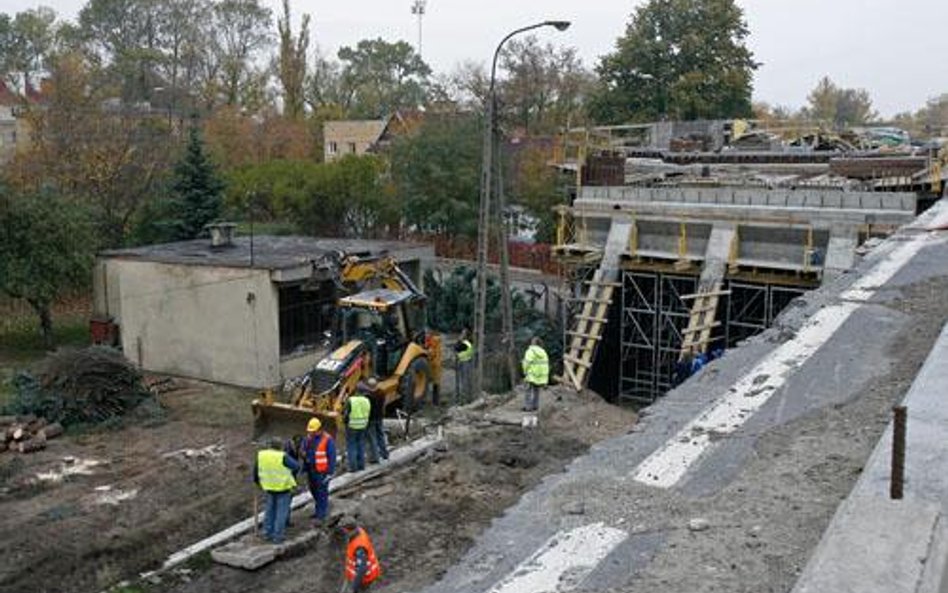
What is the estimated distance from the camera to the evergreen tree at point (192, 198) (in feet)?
108

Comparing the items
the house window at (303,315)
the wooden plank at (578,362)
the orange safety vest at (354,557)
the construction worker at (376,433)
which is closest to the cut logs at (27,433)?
the house window at (303,315)

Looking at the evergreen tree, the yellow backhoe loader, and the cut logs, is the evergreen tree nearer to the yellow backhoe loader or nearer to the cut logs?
the yellow backhoe loader

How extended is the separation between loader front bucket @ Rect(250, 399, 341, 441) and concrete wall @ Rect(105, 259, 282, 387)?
5668 mm

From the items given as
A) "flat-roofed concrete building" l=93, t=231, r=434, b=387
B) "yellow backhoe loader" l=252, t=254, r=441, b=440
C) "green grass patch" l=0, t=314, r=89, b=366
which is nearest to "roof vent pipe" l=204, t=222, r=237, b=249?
"flat-roofed concrete building" l=93, t=231, r=434, b=387

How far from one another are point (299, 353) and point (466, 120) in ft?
62.2

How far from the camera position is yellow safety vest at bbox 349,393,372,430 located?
1337cm

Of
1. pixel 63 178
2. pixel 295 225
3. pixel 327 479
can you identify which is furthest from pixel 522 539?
pixel 295 225

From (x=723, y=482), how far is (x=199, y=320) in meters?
18.0

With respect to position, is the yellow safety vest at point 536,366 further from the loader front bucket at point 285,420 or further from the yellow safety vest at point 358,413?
the loader front bucket at point 285,420

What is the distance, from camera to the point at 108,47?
7700 centimetres

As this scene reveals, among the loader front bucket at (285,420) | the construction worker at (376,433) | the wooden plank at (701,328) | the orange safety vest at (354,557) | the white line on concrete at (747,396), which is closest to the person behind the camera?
the white line on concrete at (747,396)

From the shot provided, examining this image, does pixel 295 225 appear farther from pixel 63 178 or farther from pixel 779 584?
pixel 779 584

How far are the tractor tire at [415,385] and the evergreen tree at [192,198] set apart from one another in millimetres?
16663

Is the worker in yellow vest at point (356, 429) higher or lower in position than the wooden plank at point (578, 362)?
higher
